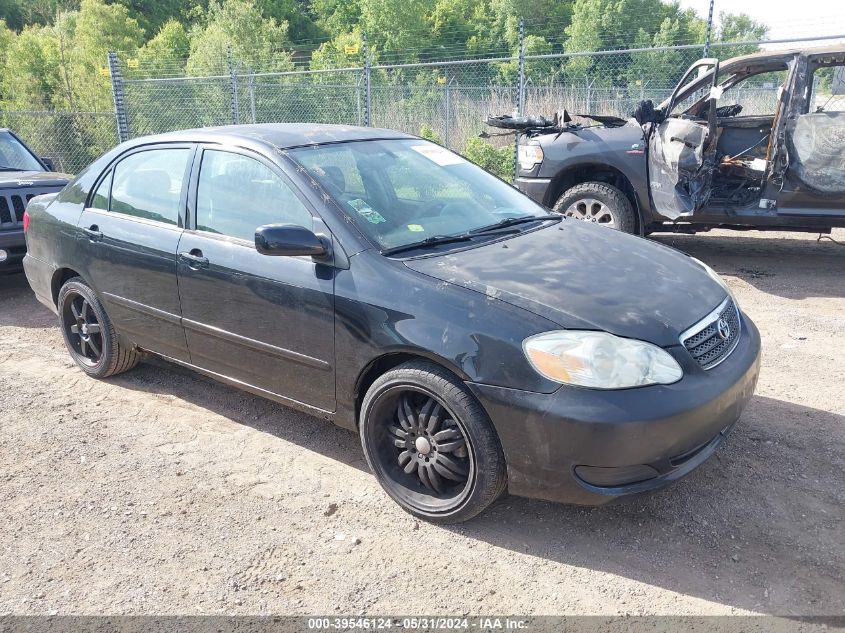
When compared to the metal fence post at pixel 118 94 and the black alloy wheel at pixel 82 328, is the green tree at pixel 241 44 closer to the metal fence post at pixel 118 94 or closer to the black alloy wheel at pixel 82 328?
the metal fence post at pixel 118 94

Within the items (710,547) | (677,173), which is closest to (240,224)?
A: (710,547)

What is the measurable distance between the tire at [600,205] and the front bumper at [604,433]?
4444 millimetres

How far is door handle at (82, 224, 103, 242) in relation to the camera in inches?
169

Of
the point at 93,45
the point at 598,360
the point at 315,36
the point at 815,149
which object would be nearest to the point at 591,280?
the point at 598,360

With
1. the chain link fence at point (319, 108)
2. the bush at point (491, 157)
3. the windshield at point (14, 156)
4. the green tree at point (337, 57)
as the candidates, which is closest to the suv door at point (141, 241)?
the windshield at point (14, 156)

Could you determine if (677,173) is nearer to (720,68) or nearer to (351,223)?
(720,68)

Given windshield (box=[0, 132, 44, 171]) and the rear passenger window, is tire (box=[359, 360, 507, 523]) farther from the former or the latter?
windshield (box=[0, 132, 44, 171])

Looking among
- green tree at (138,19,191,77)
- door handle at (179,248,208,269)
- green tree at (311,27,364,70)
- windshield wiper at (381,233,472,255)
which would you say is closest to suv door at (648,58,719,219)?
windshield wiper at (381,233,472,255)

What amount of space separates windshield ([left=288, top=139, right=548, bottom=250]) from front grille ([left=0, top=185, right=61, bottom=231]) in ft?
14.2

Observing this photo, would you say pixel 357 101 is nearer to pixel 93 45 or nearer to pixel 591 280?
pixel 591 280

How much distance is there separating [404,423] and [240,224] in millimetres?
1388

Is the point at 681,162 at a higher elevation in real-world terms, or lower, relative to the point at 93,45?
lower

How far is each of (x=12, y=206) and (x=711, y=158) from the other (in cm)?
678

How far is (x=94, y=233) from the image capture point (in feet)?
14.2
